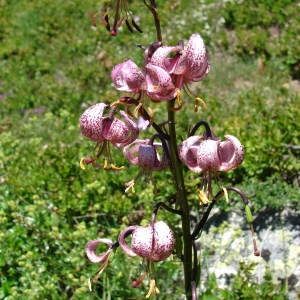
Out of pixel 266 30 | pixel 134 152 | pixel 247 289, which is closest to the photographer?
pixel 134 152

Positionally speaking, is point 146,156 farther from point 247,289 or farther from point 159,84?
point 247,289

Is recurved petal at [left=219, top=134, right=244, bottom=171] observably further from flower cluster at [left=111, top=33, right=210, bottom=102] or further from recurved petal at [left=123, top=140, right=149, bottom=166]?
recurved petal at [left=123, top=140, right=149, bottom=166]

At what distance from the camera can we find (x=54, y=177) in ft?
12.7

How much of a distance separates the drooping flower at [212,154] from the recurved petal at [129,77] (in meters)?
0.26

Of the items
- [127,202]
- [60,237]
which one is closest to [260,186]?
[127,202]

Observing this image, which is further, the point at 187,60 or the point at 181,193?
the point at 181,193

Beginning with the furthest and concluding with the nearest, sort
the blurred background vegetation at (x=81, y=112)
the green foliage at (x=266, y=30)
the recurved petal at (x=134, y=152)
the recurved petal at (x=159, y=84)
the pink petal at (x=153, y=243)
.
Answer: the green foliage at (x=266, y=30) < the blurred background vegetation at (x=81, y=112) < the recurved petal at (x=134, y=152) < the pink petal at (x=153, y=243) < the recurved petal at (x=159, y=84)

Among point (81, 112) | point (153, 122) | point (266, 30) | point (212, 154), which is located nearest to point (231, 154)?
point (212, 154)

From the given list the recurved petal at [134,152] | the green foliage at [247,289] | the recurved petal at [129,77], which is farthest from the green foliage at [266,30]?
the recurved petal at [129,77]

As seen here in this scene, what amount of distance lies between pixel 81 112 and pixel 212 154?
380cm

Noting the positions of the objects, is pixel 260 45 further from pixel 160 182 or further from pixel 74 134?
pixel 160 182

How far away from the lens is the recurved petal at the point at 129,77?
176 centimetres

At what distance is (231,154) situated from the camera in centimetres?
185

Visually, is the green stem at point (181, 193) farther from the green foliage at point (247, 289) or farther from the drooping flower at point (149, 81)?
the green foliage at point (247, 289)
